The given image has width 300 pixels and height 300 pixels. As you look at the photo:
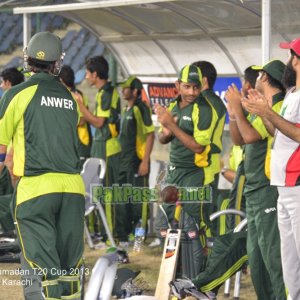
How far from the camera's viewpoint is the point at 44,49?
20.1 feet

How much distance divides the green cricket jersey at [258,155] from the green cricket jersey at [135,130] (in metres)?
3.82

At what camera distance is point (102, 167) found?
10.0 meters

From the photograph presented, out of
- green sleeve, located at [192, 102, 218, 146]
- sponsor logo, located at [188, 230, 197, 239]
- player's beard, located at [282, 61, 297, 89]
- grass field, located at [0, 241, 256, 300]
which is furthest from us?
green sleeve, located at [192, 102, 218, 146]

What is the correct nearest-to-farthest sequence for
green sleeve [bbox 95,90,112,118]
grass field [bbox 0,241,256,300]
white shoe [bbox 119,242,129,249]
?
grass field [bbox 0,241,256,300]
green sleeve [bbox 95,90,112,118]
white shoe [bbox 119,242,129,249]

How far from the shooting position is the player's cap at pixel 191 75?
8.16 metres

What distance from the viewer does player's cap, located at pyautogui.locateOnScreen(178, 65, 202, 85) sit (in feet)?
26.8

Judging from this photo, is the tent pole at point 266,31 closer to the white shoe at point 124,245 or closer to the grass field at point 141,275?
the grass field at point 141,275

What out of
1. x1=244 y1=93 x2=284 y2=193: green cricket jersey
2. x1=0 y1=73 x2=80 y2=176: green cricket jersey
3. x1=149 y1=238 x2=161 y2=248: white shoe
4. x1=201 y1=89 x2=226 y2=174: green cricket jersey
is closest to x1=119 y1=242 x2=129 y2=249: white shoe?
x1=149 y1=238 x2=161 y2=248: white shoe

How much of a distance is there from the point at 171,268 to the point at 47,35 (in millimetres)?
1849

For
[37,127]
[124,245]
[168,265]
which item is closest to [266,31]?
[168,265]

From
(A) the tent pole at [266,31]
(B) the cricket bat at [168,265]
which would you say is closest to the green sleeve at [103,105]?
(A) the tent pole at [266,31]

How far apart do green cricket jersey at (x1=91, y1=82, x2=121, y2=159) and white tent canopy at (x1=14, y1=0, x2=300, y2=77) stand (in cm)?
86

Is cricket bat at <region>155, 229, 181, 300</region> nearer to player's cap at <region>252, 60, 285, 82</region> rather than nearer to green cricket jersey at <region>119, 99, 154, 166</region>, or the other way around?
player's cap at <region>252, 60, 285, 82</region>

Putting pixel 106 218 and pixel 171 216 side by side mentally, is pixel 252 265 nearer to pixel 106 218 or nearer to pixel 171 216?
pixel 171 216
